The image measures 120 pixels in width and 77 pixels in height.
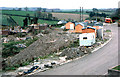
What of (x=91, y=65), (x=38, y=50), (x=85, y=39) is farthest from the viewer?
(x=85, y=39)

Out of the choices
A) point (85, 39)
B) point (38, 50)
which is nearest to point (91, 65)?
point (85, 39)

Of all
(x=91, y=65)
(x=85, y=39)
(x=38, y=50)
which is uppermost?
(x=85, y=39)

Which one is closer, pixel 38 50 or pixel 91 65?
pixel 91 65

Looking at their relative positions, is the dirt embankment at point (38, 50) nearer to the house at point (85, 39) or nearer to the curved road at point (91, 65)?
the house at point (85, 39)

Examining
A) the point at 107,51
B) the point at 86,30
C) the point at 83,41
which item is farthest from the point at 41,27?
the point at 107,51

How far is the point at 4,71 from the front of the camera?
725cm

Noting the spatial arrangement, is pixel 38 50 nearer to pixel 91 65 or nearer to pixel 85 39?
pixel 85 39

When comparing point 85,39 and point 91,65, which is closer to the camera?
point 91,65

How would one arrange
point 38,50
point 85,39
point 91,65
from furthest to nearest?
1. point 85,39
2. point 38,50
3. point 91,65

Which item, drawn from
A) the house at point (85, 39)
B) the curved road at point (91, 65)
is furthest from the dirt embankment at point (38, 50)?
Answer: the curved road at point (91, 65)

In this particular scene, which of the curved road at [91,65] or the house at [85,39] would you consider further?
the house at [85,39]

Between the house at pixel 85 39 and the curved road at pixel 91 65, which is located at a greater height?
the house at pixel 85 39

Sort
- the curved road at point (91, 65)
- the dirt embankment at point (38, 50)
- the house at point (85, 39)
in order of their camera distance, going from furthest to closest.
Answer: the house at point (85, 39), the dirt embankment at point (38, 50), the curved road at point (91, 65)

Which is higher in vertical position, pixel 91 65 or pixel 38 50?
pixel 38 50
